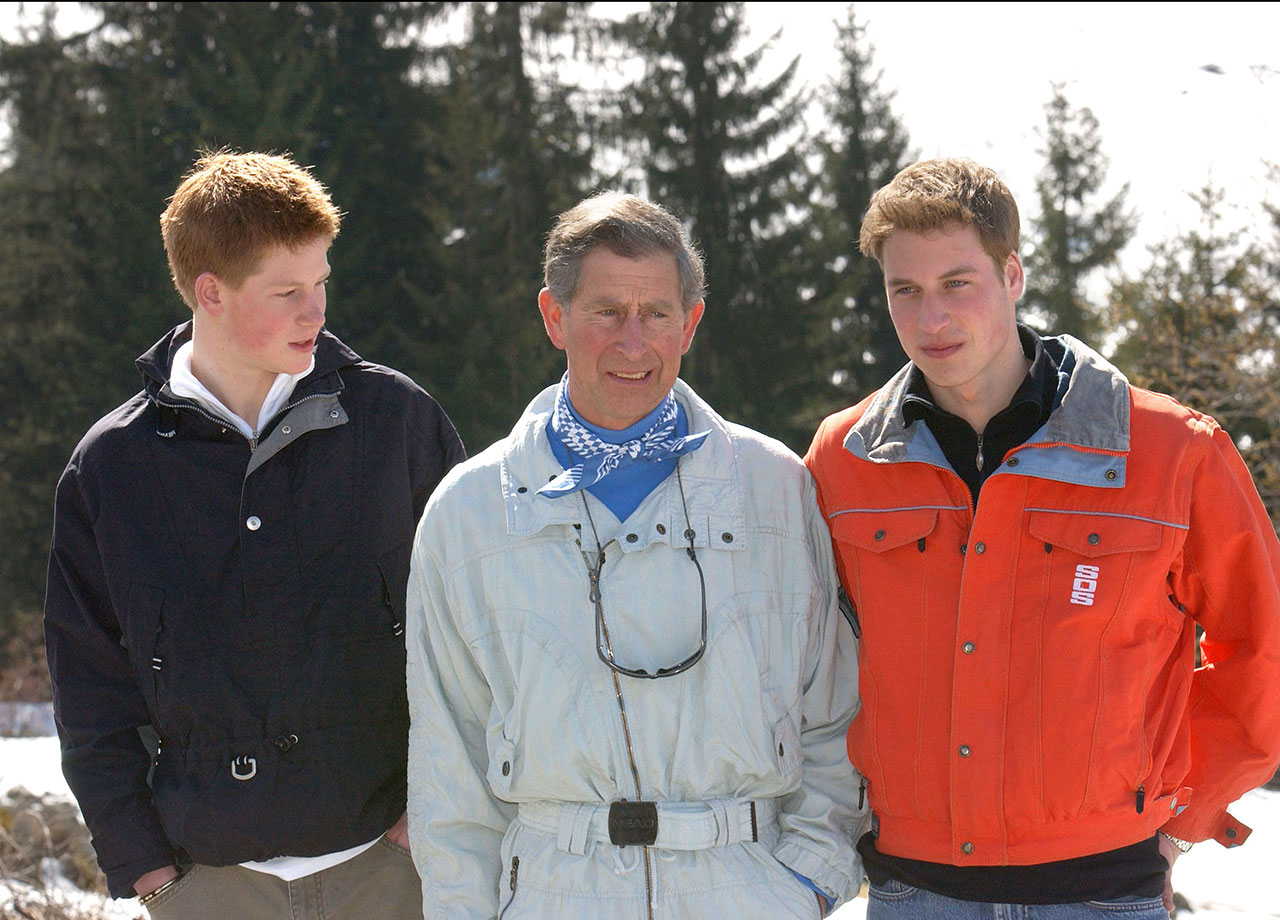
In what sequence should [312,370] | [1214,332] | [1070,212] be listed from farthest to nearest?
[1070,212] < [1214,332] < [312,370]

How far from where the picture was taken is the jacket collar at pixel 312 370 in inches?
108

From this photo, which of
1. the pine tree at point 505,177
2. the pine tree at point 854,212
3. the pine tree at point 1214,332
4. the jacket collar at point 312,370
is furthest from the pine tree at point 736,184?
the jacket collar at point 312,370

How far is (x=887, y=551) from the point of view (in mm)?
2492

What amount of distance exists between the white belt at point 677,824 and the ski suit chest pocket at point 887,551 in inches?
18.9

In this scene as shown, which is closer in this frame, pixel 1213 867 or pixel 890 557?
pixel 890 557

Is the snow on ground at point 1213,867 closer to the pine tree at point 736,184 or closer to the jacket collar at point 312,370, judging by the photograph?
the jacket collar at point 312,370

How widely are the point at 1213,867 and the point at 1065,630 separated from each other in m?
4.02

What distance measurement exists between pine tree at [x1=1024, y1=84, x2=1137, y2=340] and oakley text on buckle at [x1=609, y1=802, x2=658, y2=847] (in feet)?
88.6

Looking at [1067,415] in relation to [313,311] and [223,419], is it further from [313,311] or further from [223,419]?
[223,419]

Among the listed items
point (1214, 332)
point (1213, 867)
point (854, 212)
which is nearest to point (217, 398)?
point (1213, 867)

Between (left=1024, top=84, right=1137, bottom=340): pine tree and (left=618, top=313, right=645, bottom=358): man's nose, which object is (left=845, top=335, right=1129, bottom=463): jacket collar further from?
(left=1024, top=84, right=1137, bottom=340): pine tree

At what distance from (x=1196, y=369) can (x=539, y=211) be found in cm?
1120

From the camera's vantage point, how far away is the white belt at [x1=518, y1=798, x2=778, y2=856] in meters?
2.31

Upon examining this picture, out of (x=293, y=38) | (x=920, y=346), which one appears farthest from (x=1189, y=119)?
(x=920, y=346)
